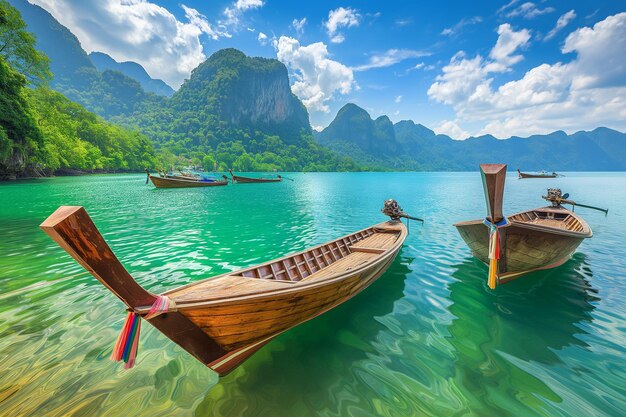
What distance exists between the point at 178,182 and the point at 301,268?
143ft

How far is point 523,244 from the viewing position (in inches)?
310

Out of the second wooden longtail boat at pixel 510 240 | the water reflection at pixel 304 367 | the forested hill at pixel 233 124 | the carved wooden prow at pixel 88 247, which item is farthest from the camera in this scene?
the forested hill at pixel 233 124

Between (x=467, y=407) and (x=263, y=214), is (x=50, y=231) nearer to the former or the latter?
(x=467, y=407)

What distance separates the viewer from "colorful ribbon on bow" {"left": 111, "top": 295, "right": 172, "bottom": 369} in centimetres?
304

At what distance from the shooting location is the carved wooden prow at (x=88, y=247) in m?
2.34

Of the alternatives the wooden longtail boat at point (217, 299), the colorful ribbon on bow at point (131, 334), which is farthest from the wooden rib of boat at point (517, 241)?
the colorful ribbon on bow at point (131, 334)

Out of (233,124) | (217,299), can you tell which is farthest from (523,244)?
(233,124)

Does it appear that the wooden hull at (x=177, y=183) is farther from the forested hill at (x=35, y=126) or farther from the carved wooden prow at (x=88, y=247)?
the carved wooden prow at (x=88, y=247)

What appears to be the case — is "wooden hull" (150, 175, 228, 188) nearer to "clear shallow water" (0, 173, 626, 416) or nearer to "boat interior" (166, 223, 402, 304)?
"clear shallow water" (0, 173, 626, 416)

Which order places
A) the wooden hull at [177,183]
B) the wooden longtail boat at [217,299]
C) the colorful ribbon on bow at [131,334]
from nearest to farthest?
the wooden longtail boat at [217,299], the colorful ribbon on bow at [131,334], the wooden hull at [177,183]

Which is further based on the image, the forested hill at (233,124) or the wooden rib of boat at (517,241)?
the forested hill at (233,124)

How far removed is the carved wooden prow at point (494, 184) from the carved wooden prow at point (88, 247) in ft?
24.7

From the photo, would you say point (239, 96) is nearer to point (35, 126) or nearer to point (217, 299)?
point (35, 126)

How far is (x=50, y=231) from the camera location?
2275 mm
